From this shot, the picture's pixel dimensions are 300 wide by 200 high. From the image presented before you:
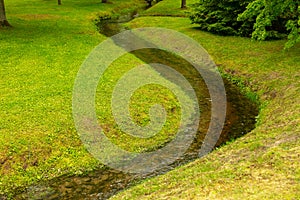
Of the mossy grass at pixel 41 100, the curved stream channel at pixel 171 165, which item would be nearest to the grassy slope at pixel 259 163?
the curved stream channel at pixel 171 165

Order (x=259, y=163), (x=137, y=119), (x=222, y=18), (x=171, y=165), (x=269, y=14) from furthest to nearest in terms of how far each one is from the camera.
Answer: (x=222, y=18)
(x=269, y=14)
(x=137, y=119)
(x=171, y=165)
(x=259, y=163)

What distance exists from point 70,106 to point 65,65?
8.88 metres

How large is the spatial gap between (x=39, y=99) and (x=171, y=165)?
9.83 metres

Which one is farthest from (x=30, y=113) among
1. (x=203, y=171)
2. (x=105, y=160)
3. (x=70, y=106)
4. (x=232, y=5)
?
(x=232, y=5)

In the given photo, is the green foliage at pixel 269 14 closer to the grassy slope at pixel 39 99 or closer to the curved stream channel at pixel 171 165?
the curved stream channel at pixel 171 165

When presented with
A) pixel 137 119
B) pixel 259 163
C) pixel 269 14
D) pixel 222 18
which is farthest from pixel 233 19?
pixel 259 163

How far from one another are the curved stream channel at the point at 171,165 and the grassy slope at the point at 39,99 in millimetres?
724

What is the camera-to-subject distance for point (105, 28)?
167ft

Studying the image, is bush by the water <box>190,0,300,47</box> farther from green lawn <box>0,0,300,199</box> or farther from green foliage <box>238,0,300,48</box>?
green foliage <box>238,0,300,48</box>

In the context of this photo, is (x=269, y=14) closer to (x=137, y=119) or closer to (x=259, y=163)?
(x=137, y=119)

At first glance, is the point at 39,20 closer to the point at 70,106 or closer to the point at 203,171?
the point at 70,106

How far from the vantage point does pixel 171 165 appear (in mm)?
18297

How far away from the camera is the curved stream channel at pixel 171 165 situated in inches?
635

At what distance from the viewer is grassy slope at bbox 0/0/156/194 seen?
17.7 metres
